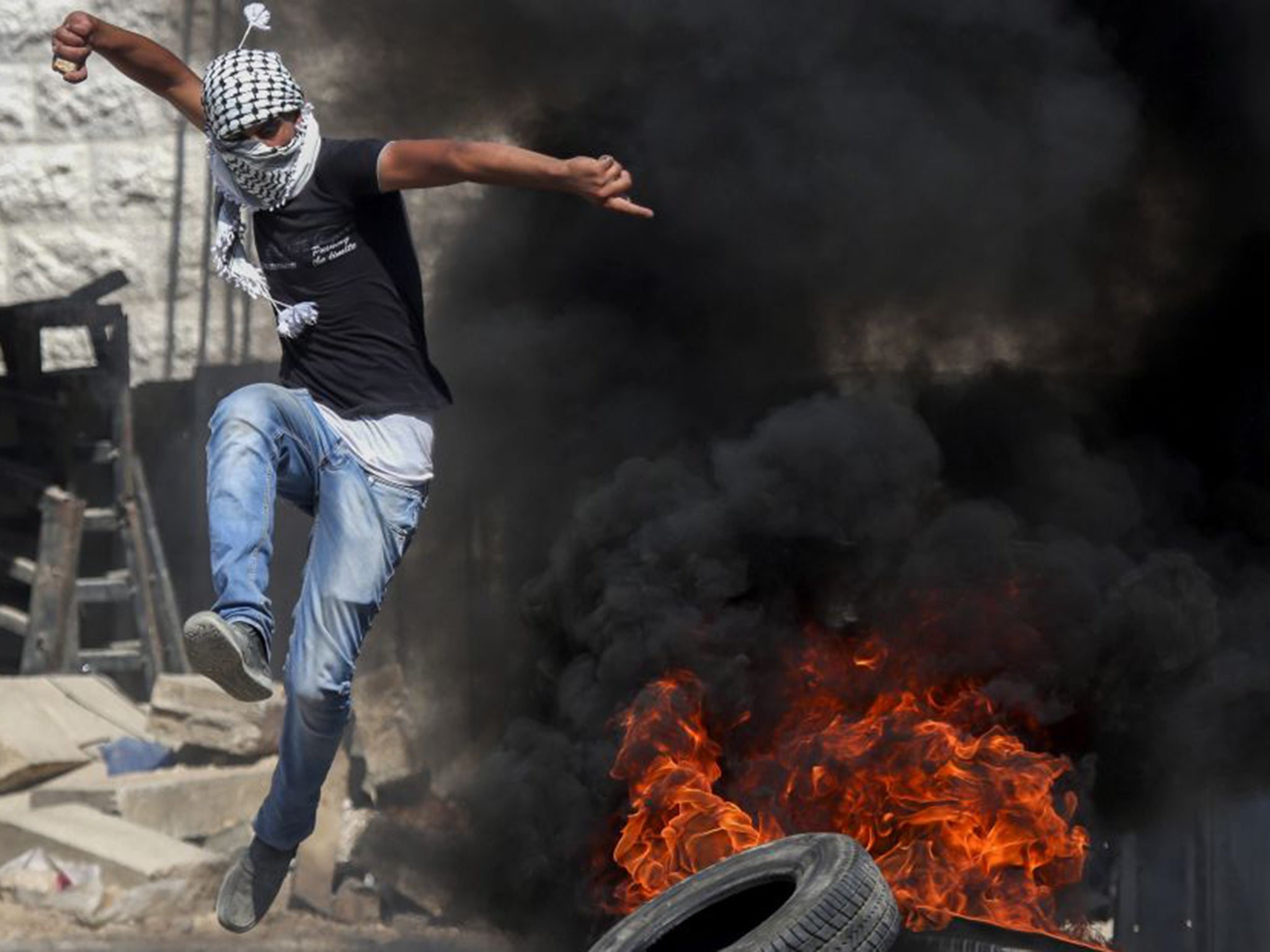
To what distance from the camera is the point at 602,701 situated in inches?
355

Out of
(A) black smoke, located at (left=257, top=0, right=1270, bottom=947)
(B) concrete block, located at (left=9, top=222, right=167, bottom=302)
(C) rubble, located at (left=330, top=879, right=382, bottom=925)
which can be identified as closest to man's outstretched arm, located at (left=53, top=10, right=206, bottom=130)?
(A) black smoke, located at (left=257, top=0, right=1270, bottom=947)

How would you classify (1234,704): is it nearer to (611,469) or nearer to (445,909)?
(611,469)

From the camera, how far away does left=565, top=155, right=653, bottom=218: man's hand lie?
5504mm

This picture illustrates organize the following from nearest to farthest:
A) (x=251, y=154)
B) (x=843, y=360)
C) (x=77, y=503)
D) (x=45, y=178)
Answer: (x=251, y=154) < (x=843, y=360) < (x=77, y=503) < (x=45, y=178)

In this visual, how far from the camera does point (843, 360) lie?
10.3 m

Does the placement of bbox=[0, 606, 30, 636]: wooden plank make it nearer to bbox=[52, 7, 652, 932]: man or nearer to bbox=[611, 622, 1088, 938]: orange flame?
bbox=[611, 622, 1088, 938]: orange flame

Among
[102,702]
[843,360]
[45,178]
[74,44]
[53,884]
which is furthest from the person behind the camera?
[45,178]

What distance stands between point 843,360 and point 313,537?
467cm

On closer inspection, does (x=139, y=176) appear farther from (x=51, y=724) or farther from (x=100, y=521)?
(x=51, y=724)

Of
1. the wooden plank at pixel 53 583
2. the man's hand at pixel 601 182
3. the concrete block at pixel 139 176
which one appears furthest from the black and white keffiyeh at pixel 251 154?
the wooden plank at pixel 53 583

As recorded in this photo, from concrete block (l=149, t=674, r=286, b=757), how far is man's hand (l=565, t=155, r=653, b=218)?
20.1 feet

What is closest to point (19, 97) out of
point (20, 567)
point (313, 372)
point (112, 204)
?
point (112, 204)

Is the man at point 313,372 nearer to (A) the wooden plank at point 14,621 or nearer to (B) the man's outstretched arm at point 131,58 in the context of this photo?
(B) the man's outstretched arm at point 131,58

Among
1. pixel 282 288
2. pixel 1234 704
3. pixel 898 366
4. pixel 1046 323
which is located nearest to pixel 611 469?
pixel 898 366
